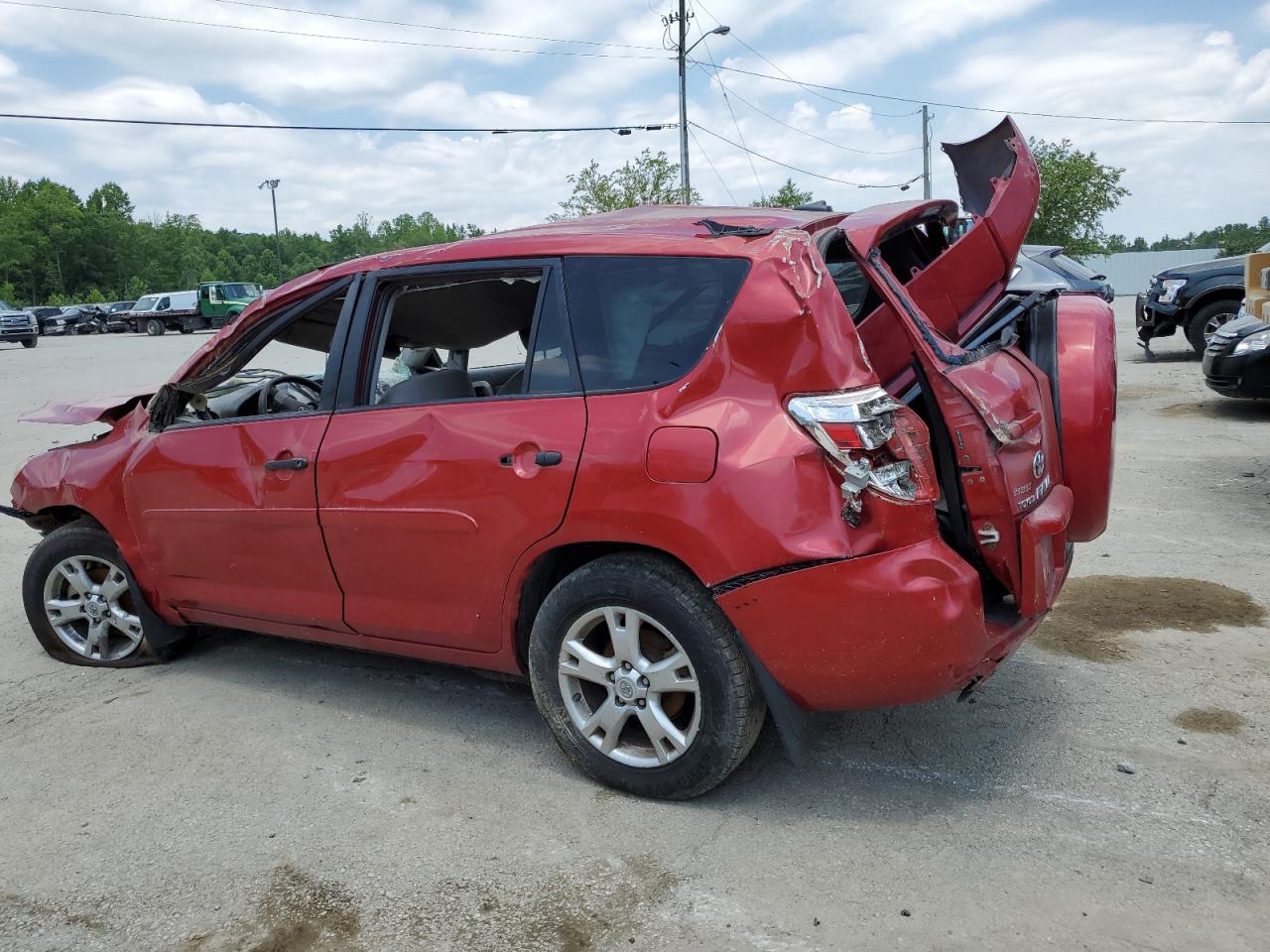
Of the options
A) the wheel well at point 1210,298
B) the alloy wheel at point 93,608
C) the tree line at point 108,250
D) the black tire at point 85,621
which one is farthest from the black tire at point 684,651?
the tree line at point 108,250

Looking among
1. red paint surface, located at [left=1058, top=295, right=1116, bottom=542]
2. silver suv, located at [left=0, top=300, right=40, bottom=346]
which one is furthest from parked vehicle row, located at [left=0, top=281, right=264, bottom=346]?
red paint surface, located at [left=1058, top=295, right=1116, bottom=542]

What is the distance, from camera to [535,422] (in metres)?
3.35

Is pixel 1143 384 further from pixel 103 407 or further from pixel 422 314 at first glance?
pixel 103 407

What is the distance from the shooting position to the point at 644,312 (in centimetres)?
328

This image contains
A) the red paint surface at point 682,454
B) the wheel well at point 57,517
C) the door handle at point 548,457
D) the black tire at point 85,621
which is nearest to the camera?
the red paint surface at point 682,454

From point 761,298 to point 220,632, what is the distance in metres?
3.51

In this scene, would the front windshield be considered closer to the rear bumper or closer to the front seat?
→ the front seat

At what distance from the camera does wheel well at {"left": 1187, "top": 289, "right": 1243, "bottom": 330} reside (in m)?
13.3

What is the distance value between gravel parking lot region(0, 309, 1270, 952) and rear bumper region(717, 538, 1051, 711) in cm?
47

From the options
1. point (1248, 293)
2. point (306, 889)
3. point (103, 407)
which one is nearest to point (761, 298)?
point (306, 889)

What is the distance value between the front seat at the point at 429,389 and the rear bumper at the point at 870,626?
4.51ft

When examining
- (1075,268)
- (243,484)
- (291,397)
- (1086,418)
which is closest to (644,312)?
(1086,418)

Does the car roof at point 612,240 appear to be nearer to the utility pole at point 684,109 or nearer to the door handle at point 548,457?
the door handle at point 548,457

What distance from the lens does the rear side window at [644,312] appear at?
124 inches
